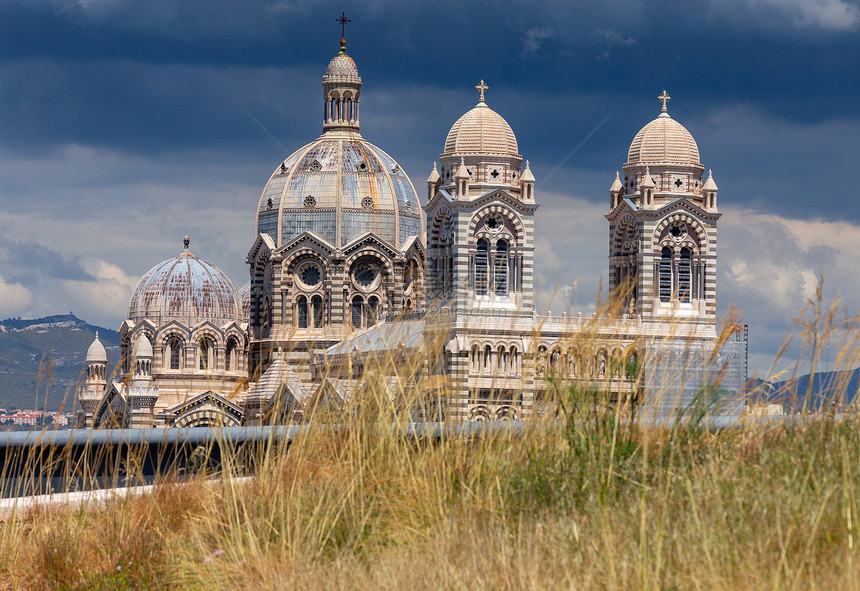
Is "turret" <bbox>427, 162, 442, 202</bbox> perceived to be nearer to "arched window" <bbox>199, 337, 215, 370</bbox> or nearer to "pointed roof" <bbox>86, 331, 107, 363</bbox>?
"arched window" <bbox>199, 337, 215, 370</bbox>

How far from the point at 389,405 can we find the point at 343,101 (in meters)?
65.5

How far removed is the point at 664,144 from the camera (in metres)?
57.7

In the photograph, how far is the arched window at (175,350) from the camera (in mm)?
73188

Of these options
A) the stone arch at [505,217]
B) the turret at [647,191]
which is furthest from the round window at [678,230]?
the stone arch at [505,217]

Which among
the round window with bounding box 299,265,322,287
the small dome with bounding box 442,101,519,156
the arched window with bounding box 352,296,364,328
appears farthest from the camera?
the round window with bounding box 299,265,322,287

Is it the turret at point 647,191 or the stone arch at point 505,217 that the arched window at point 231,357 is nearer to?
the stone arch at point 505,217

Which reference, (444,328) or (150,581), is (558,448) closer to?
(444,328)

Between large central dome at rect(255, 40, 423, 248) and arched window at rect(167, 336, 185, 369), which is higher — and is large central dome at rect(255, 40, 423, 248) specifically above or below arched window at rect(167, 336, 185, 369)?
above

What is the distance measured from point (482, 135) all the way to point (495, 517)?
159ft

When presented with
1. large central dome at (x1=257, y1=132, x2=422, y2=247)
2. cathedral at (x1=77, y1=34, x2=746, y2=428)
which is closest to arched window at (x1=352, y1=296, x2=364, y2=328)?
cathedral at (x1=77, y1=34, x2=746, y2=428)

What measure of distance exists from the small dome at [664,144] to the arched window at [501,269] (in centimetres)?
715

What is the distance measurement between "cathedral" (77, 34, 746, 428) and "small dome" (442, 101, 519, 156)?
2.7 inches

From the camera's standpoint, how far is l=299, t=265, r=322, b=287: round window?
7038cm

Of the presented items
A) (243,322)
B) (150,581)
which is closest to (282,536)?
(150,581)
